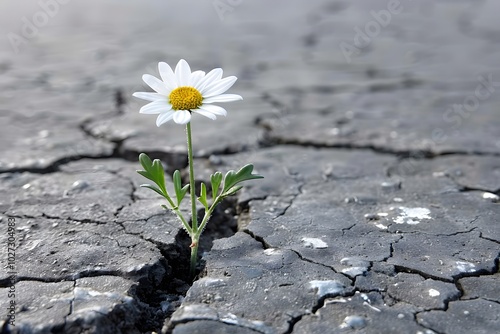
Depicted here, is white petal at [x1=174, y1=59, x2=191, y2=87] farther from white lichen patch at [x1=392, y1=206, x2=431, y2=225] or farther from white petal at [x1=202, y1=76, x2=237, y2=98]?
white lichen patch at [x1=392, y1=206, x2=431, y2=225]

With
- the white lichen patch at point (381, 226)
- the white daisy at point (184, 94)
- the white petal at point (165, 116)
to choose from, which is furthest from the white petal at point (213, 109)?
the white lichen patch at point (381, 226)

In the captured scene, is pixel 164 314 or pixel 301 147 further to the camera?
pixel 301 147

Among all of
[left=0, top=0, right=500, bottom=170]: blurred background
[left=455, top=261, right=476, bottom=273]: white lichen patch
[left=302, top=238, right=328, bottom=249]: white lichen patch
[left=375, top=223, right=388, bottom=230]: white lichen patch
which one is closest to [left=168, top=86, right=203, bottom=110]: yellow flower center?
[left=302, top=238, right=328, bottom=249]: white lichen patch

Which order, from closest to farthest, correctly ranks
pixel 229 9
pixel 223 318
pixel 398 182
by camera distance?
1. pixel 223 318
2. pixel 398 182
3. pixel 229 9

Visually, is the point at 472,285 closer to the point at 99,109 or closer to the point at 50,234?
the point at 50,234

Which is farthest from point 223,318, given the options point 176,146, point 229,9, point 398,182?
point 229,9
